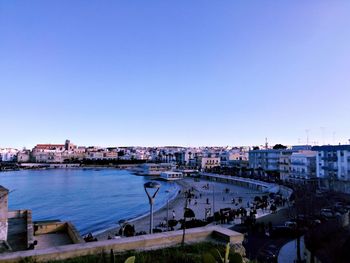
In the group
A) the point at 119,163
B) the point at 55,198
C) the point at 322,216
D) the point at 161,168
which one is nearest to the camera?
the point at 322,216

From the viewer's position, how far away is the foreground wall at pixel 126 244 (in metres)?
5.67

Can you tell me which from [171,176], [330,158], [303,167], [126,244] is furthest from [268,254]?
[171,176]

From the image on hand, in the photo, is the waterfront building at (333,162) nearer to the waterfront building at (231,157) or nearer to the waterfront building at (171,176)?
the waterfront building at (171,176)

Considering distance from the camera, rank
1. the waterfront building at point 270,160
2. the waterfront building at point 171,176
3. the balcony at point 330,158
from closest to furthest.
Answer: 1. the balcony at point 330,158
2. the waterfront building at point 270,160
3. the waterfront building at point 171,176

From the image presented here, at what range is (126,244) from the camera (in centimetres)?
637

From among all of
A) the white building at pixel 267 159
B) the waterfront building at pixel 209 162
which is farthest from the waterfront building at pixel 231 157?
the white building at pixel 267 159

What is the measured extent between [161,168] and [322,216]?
329 ft

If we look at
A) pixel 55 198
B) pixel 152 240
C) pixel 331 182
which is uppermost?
pixel 152 240

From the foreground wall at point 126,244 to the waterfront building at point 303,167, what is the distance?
189 feet

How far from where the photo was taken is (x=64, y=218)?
130 feet

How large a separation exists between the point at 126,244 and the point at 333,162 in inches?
2153

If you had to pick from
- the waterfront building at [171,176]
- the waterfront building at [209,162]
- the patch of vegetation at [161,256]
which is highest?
the patch of vegetation at [161,256]

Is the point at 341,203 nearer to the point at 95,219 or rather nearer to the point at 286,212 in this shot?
the point at 286,212

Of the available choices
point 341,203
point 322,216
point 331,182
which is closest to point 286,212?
point 322,216
